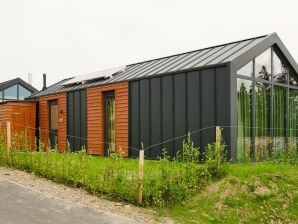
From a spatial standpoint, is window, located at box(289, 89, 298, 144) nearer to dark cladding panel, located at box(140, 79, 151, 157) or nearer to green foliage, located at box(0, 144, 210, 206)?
dark cladding panel, located at box(140, 79, 151, 157)

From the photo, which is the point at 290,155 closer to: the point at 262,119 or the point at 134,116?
the point at 262,119

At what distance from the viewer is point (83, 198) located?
28.8ft

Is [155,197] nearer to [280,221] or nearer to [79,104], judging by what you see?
[280,221]

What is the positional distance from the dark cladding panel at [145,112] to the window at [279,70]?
4476 mm

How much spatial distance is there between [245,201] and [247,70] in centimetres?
528

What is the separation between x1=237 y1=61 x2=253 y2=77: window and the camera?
12.7 meters

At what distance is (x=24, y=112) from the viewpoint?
806 inches

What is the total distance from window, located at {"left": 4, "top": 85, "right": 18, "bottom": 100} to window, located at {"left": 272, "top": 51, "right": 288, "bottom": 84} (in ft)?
79.6

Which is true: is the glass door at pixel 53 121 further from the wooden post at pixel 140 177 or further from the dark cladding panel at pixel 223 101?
the wooden post at pixel 140 177

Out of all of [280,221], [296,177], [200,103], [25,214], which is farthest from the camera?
[200,103]

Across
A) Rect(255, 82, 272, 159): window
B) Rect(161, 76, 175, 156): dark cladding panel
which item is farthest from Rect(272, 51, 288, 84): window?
Rect(161, 76, 175, 156): dark cladding panel

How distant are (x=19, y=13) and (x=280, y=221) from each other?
15.5 m

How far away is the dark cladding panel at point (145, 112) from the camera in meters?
14.5

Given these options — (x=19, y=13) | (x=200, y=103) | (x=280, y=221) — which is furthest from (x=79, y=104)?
(x=280, y=221)
